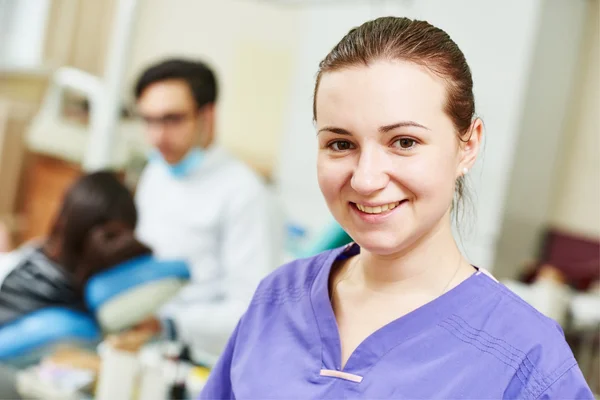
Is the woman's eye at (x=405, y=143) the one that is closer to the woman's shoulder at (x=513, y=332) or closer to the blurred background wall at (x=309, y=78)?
the woman's shoulder at (x=513, y=332)

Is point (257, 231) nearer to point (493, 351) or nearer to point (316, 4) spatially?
point (493, 351)

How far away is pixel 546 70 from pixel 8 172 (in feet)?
8.06

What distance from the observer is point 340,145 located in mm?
783

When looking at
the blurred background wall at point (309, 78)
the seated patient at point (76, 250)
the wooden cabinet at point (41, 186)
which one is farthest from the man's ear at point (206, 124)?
the wooden cabinet at point (41, 186)

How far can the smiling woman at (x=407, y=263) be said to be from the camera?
2.37 ft

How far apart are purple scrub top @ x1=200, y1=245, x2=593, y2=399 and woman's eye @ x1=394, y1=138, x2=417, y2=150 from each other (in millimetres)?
173

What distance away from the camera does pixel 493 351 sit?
727mm

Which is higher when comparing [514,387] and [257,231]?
[514,387]

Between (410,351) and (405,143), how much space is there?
0.23 m

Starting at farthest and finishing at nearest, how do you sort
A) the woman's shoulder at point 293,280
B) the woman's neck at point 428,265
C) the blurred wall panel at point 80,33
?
the blurred wall panel at point 80,33
the woman's shoulder at point 293,280
the woman's neck at point 428,265

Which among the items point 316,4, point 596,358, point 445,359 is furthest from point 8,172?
point 445,359

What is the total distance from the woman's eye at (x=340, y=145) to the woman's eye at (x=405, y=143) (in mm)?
54

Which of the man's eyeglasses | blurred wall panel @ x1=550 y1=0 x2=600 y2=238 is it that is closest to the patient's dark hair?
the man's eyeglasses

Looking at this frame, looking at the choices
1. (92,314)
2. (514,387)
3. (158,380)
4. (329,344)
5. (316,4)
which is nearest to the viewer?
(514,387)
